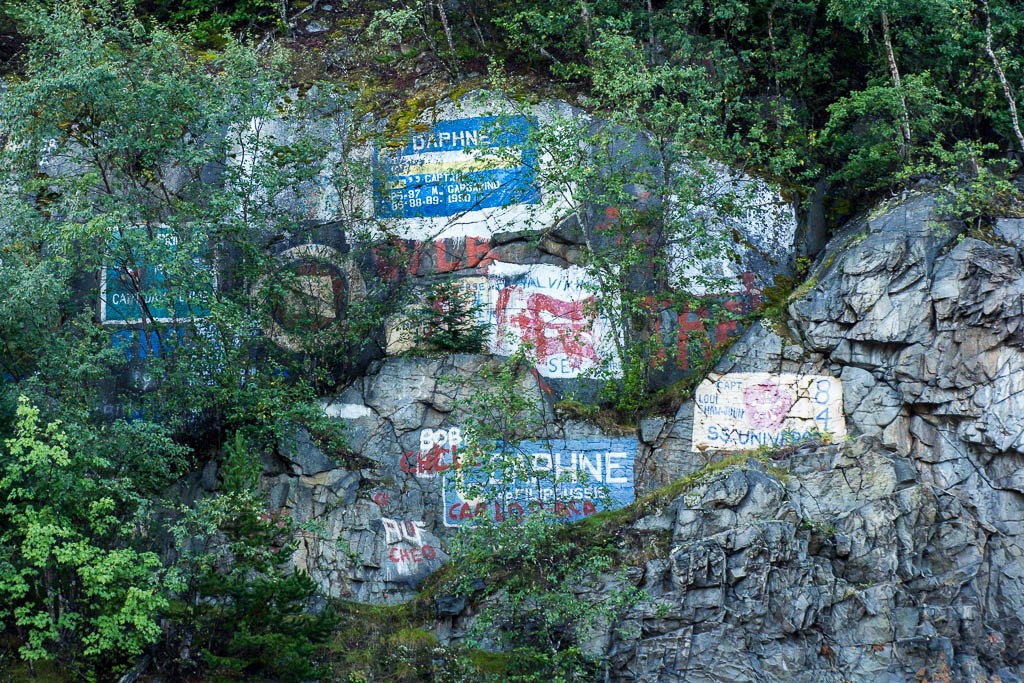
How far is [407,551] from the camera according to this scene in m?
16.2

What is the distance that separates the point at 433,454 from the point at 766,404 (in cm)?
476

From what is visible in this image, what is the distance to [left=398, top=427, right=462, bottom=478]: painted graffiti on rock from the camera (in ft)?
55.1

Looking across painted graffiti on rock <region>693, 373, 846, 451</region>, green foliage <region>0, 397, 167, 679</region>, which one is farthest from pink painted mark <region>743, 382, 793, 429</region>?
green foliage <region>0, 397, 167, 679</region>

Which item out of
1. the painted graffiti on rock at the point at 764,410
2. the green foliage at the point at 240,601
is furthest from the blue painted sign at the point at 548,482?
the green foliage at the point at 240,601

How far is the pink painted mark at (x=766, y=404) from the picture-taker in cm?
1639

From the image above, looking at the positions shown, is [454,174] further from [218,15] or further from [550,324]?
[218,15]

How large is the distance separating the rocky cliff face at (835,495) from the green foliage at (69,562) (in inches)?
115

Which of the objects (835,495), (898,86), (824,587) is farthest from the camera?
(898,86)

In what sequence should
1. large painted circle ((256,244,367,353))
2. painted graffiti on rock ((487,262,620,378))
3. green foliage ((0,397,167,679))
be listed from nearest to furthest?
green foliage ((0,397,167,679)) < large painted circle ((256,244,367,353)) < painted graffiti on rock ((487,262,620,378))

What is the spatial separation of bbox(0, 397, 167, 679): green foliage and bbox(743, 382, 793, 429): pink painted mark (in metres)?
8.13

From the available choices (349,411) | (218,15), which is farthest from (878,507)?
(218,15)

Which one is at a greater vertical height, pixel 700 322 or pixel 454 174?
pixel 454 174

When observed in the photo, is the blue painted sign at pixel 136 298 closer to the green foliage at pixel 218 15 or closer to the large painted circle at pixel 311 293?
the large painted circle at pixel 311 293

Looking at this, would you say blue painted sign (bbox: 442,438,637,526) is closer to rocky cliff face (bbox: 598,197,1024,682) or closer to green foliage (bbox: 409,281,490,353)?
rocky cliff face (bbox: 598,197,1024,682)
